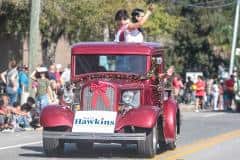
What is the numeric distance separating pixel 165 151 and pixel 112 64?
214 cm

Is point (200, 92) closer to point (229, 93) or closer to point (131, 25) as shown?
point (229, 93)

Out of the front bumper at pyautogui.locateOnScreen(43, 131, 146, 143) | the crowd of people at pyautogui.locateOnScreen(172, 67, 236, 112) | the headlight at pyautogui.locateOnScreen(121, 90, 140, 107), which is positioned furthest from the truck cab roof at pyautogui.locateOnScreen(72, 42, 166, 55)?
the crowd of people at pyautogui.locateOnScreen(172, 67, 236, 112)

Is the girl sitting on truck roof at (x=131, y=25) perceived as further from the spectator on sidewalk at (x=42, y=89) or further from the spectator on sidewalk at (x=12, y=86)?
the spectator on sidewalk at (x=12, y=86)

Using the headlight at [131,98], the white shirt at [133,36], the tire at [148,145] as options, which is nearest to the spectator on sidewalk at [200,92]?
the white shirt at [133,36]

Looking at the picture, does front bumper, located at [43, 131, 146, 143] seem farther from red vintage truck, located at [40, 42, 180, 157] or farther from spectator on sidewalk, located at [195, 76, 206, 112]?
spectator on sidewalk, located at [195, 76, 206, 112]

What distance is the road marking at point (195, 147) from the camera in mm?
16672

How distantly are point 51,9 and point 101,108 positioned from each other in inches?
773

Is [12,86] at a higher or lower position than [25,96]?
higher

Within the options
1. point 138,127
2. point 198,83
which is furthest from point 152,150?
point 198,83

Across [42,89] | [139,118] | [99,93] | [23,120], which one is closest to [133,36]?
[99,93]

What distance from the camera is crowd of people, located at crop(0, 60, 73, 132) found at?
2456cm

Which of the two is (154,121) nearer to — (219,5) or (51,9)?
(51,9)

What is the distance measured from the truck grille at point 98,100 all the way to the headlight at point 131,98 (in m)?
0.30

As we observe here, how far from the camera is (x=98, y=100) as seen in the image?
16172 millimetres
